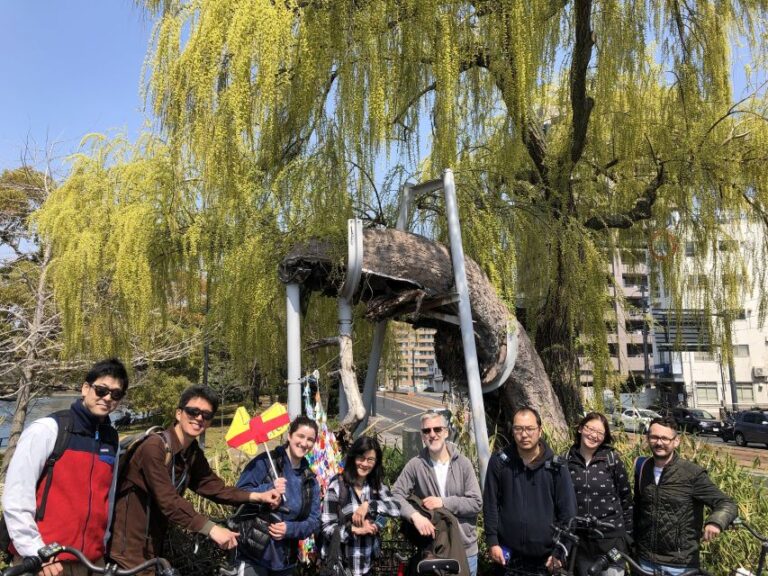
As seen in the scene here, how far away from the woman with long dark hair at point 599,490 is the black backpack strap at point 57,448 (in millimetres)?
2598

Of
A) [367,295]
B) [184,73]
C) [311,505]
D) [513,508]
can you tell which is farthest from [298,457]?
[184,73]

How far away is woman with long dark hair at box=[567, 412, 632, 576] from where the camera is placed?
3.29m

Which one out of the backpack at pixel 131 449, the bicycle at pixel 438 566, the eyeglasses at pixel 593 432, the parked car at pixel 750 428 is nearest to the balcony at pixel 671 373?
the parked car at pixel 750 428

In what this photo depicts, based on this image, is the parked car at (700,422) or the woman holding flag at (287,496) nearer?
the woman holding flag at (287,496)

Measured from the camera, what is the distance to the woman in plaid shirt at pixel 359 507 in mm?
3143

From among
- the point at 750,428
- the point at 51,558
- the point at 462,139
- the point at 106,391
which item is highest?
the point at 462,139

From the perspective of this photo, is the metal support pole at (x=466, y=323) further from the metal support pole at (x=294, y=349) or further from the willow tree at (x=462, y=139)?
the metal support pole at (x=294, y=349)

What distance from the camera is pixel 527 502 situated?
3.15m

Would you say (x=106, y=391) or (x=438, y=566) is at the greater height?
(x=106, y=391)

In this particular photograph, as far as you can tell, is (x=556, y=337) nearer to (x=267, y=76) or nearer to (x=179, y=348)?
(x=267, y=76)

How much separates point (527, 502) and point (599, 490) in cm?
51

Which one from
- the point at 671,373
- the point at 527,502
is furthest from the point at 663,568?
the point at 671,373

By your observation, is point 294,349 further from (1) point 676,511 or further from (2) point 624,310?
(2) point 624,310

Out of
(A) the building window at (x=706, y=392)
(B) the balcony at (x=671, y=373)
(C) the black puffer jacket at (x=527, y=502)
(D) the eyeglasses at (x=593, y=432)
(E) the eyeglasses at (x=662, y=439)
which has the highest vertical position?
(D) the eyeglasses at (x=593, y=432)
